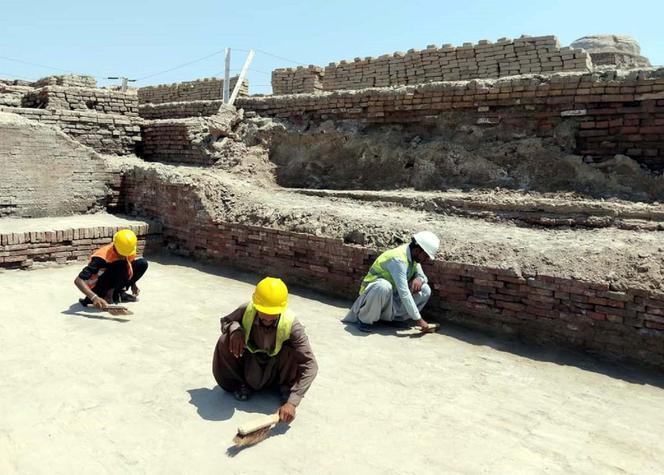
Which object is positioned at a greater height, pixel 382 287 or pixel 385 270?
pixel 385 270

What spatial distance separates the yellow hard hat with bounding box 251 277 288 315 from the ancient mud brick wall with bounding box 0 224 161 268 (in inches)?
194

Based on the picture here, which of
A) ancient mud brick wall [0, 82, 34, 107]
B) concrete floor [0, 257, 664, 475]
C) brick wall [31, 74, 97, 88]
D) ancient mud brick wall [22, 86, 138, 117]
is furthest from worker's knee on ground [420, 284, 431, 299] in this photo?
brick wall [31, 74, 97, 88]

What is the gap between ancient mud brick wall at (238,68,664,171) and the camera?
6141 mm

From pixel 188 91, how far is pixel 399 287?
34.1ft

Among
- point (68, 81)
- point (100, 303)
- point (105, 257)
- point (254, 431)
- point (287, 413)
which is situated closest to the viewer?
point (254, 431)

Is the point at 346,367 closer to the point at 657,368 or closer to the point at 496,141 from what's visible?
the point at 657,368

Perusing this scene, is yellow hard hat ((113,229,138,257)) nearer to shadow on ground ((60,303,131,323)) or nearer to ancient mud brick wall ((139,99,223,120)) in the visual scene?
shadow on ground ((60,303,131,323))

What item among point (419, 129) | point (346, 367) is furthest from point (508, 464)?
point (419, 129)

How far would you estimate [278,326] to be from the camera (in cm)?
321

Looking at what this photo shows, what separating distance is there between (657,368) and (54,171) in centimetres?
804

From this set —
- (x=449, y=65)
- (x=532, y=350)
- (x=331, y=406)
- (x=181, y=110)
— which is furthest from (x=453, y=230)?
(x=181, y=110)

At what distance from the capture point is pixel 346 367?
410cm

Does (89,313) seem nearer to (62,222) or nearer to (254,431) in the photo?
(254,431)

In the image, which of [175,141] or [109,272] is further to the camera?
[175,141]
